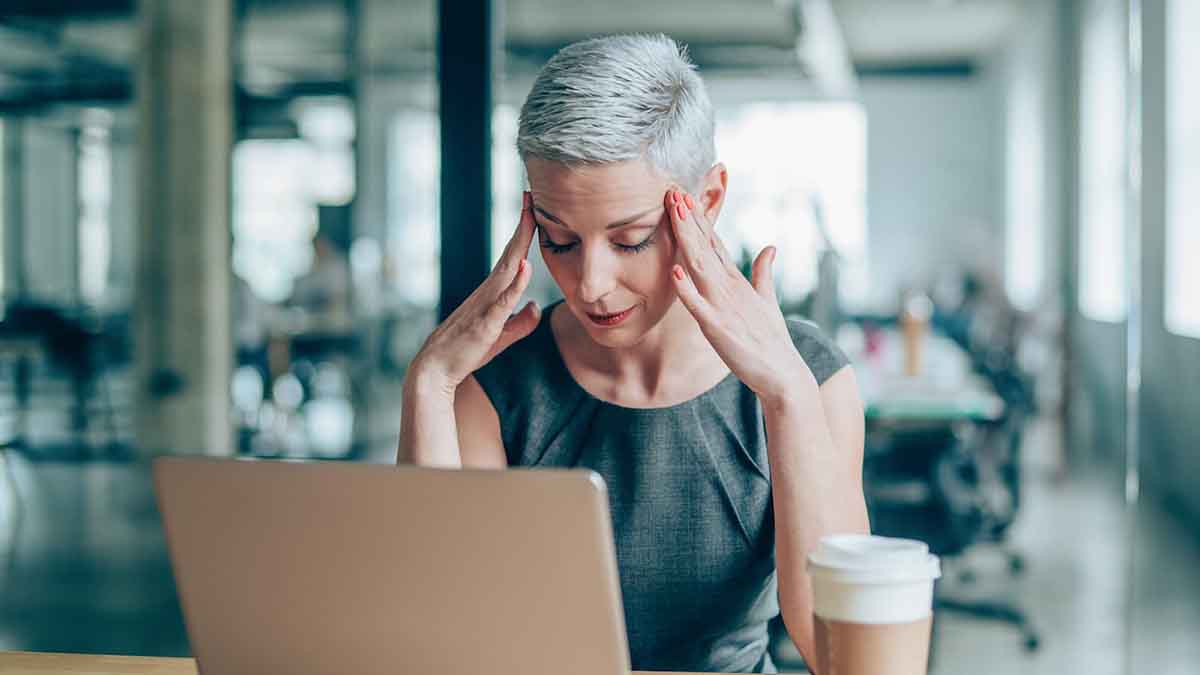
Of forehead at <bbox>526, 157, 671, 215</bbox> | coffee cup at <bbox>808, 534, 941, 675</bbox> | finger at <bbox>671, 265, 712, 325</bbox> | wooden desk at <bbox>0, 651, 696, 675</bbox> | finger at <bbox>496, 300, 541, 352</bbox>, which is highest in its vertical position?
forehead at <bbox>526, 157, 671, 215</bbox>

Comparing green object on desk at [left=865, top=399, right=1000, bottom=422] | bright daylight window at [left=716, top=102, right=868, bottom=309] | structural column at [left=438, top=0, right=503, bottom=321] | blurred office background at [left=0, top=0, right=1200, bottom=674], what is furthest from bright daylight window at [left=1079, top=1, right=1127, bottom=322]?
structural column at [left=438, top=0, right=503, bottom=321]

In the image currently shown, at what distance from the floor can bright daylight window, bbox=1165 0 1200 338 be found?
3.26 feet

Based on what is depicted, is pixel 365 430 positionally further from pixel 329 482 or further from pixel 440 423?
pixel 329 482

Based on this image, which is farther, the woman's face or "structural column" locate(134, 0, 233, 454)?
"structural column" locate(134, 0, 233, 454)

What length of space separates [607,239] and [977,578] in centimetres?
410

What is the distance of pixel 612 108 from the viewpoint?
135 centimetres

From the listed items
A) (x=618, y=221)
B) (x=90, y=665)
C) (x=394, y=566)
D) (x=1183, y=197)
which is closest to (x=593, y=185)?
(x=618, y=221)

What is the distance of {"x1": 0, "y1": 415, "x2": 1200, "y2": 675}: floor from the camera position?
3.93 meters

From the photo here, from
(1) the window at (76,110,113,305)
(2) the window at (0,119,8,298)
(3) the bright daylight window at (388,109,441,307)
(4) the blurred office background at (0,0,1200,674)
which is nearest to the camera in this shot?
(4) the blurred office background at (0,0,1200,674)

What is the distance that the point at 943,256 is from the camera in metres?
5.13

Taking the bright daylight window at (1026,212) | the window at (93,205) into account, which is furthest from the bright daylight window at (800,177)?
the window at (93,205)

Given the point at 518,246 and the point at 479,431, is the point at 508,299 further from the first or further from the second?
the point at 479,431

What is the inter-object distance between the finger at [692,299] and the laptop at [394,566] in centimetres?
49

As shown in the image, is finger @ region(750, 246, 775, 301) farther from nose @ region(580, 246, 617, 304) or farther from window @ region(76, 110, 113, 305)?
window @ region(76, 110, 113, 305)
